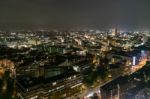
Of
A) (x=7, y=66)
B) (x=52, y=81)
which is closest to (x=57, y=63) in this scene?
(x=7, y=66)

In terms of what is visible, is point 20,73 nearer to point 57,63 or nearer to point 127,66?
point 57,63

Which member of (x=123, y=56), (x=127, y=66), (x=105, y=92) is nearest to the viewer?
(x=105, y=92)

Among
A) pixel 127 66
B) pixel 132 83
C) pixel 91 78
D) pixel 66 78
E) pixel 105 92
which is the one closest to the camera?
pixel 105 92

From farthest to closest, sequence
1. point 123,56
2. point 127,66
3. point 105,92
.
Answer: point 123,56 < point 127,66 < point 105,92

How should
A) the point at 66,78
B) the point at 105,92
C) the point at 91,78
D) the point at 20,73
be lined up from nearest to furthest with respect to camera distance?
the point at 105,92 < the point at 66,78 < the point at 91,78 < the point at 20,73

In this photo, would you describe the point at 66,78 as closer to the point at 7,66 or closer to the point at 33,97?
the point at 33,97

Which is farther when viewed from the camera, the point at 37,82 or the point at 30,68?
the point at 30,68

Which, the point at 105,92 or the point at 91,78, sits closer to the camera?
the point at 105,92

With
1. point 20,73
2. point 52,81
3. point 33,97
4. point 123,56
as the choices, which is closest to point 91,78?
point 52,81
